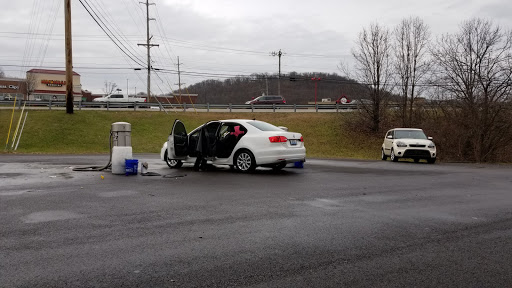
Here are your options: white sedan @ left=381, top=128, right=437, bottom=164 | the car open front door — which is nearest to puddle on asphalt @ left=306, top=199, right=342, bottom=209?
the car open front door

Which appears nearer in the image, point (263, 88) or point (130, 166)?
point (130, 166)

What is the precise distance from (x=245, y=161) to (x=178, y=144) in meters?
2.18

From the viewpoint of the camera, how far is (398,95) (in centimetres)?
3622

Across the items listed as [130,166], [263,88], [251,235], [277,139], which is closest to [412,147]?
[277,139]

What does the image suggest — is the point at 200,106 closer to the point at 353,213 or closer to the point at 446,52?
the point at 446,52

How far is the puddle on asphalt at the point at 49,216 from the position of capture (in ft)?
20.2

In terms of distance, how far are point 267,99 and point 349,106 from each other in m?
16.2

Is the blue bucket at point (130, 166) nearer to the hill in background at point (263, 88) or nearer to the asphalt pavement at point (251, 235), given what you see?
the asphalt pavement at point (251, 235)

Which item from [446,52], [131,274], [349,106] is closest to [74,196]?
[131,274]

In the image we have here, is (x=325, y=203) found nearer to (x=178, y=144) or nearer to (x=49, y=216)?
(x=49, y=216)

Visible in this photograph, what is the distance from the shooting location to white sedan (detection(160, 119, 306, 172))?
12.3 m

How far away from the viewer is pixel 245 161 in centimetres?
1274

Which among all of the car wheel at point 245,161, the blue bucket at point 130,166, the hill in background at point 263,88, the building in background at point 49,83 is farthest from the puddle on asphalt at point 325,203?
the building in background at point 49,83

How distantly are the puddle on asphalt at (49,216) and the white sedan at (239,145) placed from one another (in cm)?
625
